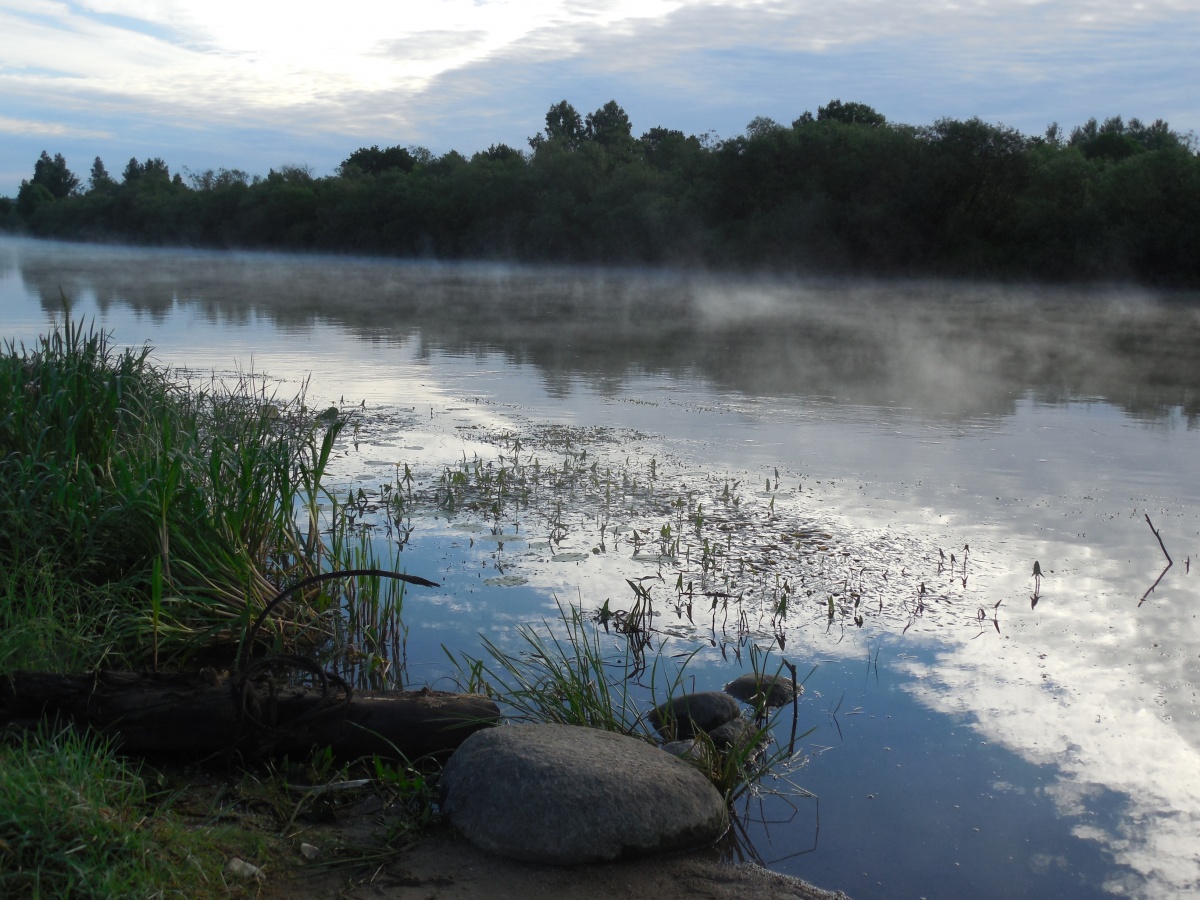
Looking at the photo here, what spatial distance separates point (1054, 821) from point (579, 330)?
19419 mm

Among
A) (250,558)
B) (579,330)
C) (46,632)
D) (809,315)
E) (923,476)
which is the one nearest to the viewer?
(46,632)

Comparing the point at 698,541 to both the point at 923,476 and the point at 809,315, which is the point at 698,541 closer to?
the point at 923,476

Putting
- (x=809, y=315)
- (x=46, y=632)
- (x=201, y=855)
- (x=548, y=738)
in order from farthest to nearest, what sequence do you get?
(x=809, y=315)
(x=46, y=632)
(x=548, y=738)
(x=201, y=855)

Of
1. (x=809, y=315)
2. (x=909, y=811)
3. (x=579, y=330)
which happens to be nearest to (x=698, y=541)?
(x=909, y=811)

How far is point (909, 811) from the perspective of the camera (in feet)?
13.4

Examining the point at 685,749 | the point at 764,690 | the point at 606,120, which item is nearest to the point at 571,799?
the point at 685,749

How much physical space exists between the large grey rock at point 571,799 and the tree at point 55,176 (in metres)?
123

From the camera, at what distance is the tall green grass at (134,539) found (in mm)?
4625

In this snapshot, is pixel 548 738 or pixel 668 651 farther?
pixel 668 651

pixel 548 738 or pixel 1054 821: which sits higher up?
pixel 548 738

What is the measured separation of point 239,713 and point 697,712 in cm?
178

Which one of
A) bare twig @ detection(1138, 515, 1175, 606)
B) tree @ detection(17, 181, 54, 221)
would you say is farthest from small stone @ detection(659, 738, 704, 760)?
tree @ detection(17, 181, 54, 221)

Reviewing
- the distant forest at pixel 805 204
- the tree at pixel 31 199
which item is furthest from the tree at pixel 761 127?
the tree at pixel 31 199

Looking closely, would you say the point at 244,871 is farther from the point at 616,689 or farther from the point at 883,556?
the point at 883,556
